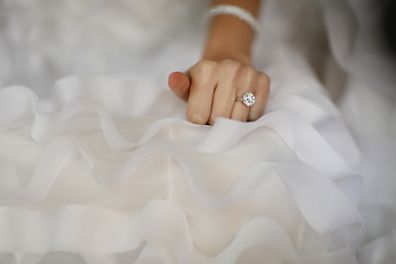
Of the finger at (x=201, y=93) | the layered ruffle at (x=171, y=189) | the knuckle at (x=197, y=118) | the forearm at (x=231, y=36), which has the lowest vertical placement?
the layered ruffle at (x=171, y=189)

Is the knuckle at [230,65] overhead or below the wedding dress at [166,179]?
overhead

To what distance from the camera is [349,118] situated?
691 mm

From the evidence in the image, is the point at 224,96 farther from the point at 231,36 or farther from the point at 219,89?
the point at 231,36

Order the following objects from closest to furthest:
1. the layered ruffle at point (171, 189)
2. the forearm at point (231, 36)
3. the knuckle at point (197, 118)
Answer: the layered ruffle at point (171, 189)
the knuckle at point (197, 118)
the forearm at point (231, 36)

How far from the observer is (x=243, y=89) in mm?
640

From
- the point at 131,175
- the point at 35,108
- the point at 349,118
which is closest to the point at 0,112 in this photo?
the point at 35,108

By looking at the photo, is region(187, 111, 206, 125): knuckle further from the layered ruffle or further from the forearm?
the forearm

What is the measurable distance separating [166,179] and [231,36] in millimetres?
267

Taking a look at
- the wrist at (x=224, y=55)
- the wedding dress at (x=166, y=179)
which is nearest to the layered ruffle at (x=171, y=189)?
the wedding dress at (x=166, y=179)

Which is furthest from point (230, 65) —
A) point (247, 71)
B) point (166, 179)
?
point (166, 179)

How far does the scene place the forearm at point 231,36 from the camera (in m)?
0.72

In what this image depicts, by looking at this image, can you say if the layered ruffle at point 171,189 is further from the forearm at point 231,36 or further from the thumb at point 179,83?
the forearm at point 231,36

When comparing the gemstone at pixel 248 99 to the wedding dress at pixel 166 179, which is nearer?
the wedding dress at pixel 166 179

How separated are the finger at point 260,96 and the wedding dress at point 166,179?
0.06ft
